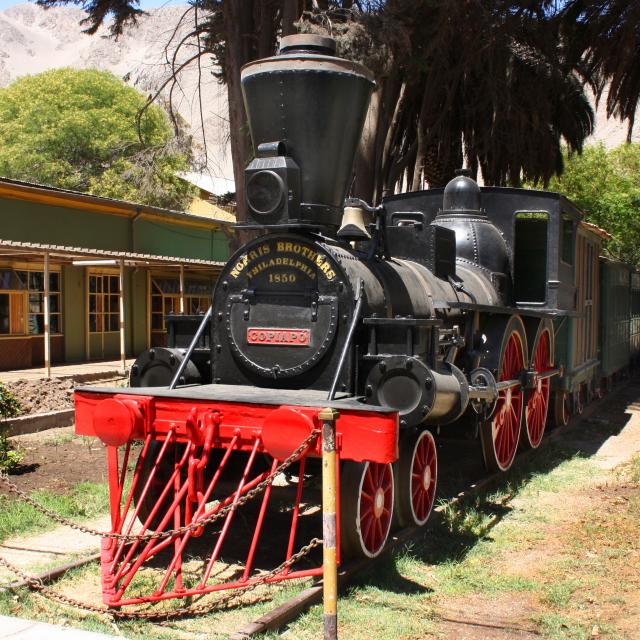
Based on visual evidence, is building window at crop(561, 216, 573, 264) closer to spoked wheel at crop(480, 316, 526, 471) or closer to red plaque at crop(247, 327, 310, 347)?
spoked wheel at crop(480, 316, 526, 471)

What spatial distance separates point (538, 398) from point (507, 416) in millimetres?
1477

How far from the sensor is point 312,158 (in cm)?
Result: 554

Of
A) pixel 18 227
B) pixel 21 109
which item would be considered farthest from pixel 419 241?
pixel 21 109

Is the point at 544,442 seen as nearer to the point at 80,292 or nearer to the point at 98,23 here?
the point at 98,23

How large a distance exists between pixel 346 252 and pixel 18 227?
1301 cm

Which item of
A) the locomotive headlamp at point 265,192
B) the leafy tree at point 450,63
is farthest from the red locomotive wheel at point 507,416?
the leafy tree at point 450,63

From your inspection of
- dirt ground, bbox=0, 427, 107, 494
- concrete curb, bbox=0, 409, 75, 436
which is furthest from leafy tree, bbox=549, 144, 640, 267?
dirt ground, bbox=0, 427, 107, 494

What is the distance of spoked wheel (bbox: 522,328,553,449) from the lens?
28.7ft

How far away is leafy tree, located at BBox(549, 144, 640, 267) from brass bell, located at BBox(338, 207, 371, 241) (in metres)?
18.4

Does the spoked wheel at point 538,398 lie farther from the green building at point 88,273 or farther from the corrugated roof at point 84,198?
the green building at point 88,273

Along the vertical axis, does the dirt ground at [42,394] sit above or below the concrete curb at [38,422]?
above

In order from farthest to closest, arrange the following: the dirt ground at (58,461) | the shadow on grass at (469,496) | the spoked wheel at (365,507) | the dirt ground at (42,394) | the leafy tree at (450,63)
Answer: the dirt ground at (42,394) < the leafy tree at (450,63) < the dirt ground at (58,461) < the shadow on grass at (469,496) < the spoked wheel at (365,507)

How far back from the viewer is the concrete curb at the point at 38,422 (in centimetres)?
991

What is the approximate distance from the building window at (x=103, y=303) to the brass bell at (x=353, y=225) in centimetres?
1483
